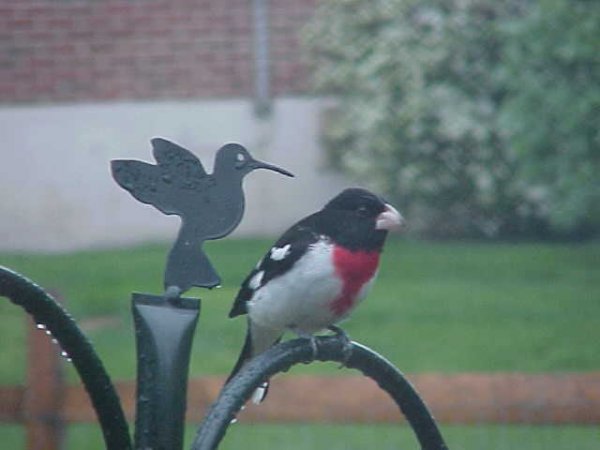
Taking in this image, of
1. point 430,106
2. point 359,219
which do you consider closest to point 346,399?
point 359,219

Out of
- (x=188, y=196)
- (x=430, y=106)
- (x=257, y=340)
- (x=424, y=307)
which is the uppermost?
(x=188, y=196)

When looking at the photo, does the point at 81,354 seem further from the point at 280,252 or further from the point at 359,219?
the point at 280,252

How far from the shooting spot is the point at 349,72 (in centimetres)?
1266

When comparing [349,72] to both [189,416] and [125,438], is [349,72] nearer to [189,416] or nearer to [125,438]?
[189,416]

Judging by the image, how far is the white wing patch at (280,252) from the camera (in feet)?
11.7

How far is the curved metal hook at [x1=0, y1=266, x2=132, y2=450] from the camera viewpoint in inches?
88.1

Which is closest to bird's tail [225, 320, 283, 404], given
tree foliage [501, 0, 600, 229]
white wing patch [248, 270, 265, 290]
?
white wing patch [248, 270, 265, 290]

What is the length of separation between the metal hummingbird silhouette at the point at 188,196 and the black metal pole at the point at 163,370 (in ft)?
0.24

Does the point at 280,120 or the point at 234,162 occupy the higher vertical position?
the point at 234,162

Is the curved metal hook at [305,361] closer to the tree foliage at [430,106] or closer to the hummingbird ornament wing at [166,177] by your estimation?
the hummingbird ornament wing at [166,177]

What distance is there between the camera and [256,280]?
3.59 metres

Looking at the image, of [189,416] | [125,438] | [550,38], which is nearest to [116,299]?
[550,38]

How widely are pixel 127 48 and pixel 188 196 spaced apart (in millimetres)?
10874

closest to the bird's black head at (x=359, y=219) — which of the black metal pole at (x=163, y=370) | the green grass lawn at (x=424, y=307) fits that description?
the black metal pole at (x=163, y=370)
